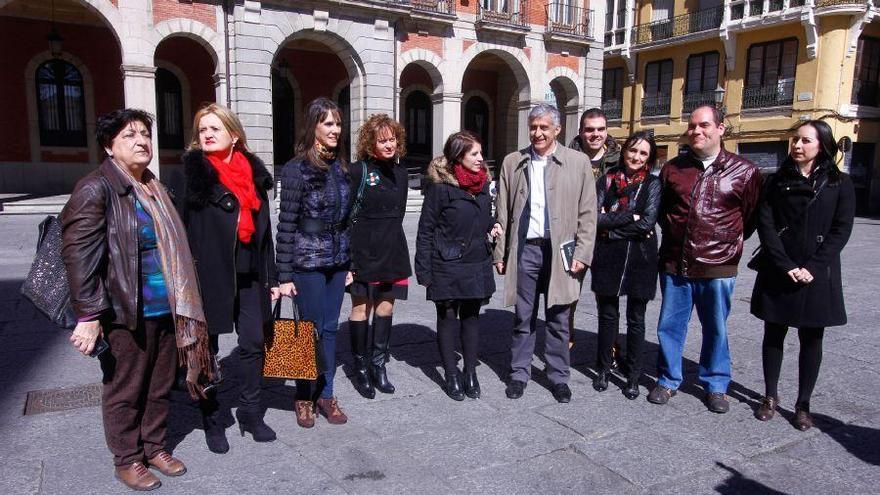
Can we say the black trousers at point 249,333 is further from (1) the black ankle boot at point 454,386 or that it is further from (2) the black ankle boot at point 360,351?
(1) the black ankle boot at point 454,386

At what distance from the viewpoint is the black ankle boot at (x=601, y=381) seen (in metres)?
4.30

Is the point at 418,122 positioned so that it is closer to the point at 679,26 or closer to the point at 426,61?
the point at 426,61

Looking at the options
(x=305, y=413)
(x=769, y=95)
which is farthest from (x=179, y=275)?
(x=769, y=95)

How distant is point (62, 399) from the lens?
3949mm

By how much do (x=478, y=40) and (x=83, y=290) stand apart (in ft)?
61.5

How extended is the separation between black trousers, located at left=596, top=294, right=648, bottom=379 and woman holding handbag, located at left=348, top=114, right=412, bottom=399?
56.9 inches

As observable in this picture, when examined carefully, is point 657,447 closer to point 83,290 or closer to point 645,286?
point 645,286

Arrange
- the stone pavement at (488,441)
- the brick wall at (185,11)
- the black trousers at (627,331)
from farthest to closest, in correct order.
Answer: the brick wall at (185,11)
the black trousers at (627,331)
the stone pavement at (488,441)

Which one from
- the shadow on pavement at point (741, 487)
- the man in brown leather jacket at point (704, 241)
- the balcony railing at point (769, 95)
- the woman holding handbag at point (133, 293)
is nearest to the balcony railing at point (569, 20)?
the balcony railing at point (769, 95)

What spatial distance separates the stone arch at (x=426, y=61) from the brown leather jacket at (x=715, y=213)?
605 inches

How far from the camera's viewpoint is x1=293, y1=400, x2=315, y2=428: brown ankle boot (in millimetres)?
3629

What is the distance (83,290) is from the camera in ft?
8.69

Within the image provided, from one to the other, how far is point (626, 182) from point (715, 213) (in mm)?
642

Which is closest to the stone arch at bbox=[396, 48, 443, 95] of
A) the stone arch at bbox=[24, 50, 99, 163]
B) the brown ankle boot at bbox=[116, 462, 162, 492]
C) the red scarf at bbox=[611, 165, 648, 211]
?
the stone arch at bbox=[24, 50, 99, 163]
